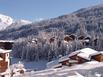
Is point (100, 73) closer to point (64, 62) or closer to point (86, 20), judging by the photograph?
point (64, 62)

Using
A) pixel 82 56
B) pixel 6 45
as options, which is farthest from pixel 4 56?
pixel 82 56

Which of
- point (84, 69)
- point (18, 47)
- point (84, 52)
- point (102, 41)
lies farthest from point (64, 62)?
point (18, 47)

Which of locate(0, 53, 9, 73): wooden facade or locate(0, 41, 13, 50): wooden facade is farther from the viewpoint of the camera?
locate(0, 53, 9, 73): wooden facade

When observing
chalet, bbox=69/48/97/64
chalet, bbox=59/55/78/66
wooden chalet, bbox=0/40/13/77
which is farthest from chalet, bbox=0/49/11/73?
chalet, bbox=69/48/97/64

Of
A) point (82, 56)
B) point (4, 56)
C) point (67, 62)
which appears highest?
point (4, 56)

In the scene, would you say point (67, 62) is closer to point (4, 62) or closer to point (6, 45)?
point (4, 62)

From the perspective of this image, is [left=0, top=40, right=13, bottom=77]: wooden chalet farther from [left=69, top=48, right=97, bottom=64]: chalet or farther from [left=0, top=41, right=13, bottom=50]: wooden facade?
[left=69, top=48, right=97, bottom=64]: chalet

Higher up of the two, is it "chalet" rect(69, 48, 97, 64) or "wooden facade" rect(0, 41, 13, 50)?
"wooden facade" rect(0, 41, 13, 50)

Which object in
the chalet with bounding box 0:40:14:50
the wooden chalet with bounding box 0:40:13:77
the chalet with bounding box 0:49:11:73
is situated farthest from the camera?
the chalet with bounding box 0:49:11:73

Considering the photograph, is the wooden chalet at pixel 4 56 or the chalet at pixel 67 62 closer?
the wooden chalet at pixel 4 56

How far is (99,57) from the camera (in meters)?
41.6

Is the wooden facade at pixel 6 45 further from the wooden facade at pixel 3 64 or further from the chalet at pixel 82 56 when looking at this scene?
the chalet at pixel 82 56

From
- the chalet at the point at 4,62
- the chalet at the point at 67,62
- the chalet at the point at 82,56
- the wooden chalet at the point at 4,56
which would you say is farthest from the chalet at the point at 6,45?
the chalet at the point at 82,56

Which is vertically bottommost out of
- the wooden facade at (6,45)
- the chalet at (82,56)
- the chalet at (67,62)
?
the chalet at (67,62)
